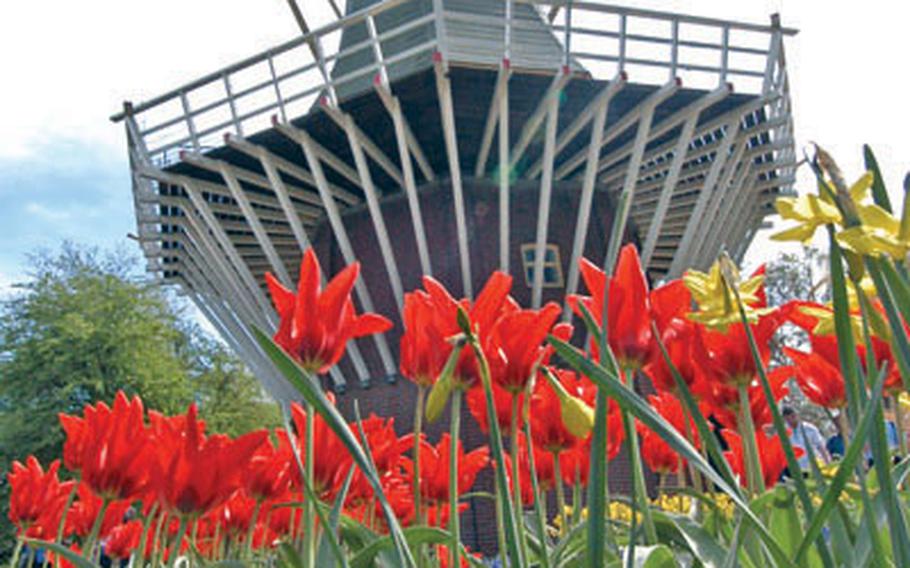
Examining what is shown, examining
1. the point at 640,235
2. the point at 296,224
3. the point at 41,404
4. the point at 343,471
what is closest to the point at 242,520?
the point at 343,471

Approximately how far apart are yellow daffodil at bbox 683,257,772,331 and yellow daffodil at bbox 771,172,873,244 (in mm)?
152

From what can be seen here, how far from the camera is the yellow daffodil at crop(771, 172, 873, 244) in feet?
2.19

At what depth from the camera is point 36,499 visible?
1.86 meters

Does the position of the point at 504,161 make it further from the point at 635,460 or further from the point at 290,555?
the point at 635,460

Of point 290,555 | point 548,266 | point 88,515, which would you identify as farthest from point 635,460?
point 548,266

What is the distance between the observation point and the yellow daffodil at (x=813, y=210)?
67cm

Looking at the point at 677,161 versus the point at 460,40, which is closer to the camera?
the point at 677,161

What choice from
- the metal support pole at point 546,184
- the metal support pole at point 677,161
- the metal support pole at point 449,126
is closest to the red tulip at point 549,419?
the metal support pole at point 449,126

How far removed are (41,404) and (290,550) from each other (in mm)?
19040

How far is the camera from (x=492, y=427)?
28.1 inches

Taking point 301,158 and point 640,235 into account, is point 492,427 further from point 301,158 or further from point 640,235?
point 640,235

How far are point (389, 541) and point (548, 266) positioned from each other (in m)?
10.9

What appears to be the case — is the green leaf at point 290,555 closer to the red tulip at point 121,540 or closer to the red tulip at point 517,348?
the red tulip at point 517,348

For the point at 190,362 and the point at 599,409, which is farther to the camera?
the point at 190,362
